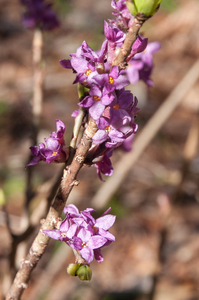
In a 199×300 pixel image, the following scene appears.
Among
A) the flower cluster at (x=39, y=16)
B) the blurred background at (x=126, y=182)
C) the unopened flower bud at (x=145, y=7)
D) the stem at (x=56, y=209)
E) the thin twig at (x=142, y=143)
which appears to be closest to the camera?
the unopened flower bud at (x=145, y=7)

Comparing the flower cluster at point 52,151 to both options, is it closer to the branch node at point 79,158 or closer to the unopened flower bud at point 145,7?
the branch node at point 79,158

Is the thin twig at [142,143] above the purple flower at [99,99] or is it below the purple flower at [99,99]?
below

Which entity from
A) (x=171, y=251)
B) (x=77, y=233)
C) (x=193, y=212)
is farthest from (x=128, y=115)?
(x=193, y=212)

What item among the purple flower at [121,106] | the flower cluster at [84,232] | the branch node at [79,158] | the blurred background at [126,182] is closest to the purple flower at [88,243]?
the flower cluster at [84,232]

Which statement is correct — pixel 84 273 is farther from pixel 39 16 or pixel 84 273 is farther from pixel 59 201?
pixel 39 16

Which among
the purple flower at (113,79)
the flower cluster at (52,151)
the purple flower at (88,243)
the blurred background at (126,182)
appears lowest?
the blurred background at (126,182)
